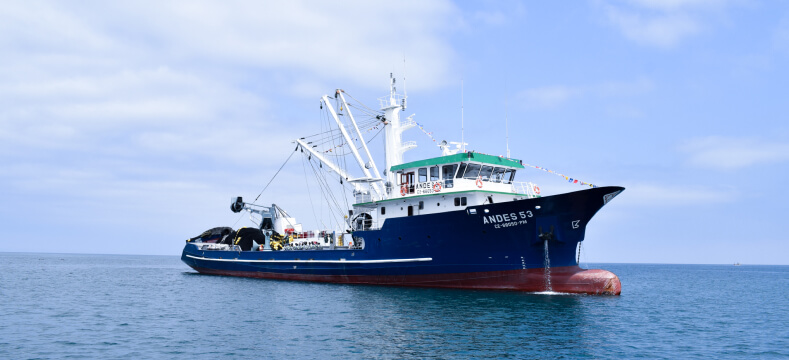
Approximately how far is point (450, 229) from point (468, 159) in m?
3.61

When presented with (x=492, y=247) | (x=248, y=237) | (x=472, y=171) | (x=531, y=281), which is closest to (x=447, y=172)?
A: (x=472, y=171)

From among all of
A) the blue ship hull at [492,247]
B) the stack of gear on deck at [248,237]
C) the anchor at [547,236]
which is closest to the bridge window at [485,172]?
the blue ship hull at [492,247]

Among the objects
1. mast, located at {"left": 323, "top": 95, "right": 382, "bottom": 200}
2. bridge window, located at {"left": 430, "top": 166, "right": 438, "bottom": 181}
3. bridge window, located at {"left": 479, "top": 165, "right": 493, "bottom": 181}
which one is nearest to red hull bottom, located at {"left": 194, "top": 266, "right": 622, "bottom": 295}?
bridge window, located at {"left": 430, "top": 166, "right": 438, "bottom": 181}

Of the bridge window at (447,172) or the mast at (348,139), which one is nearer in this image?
the bridge window at (447,172)

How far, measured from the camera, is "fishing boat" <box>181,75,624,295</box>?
79.3 feet

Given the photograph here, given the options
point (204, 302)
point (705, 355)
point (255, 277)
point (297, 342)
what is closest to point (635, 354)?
point (705, 355)

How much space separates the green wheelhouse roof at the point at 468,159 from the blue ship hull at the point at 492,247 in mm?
2940

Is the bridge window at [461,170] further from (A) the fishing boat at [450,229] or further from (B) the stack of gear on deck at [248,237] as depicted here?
(B) the stack of gear on deck at [248,237]

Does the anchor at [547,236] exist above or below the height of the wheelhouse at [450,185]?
below

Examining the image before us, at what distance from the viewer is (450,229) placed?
25.6m

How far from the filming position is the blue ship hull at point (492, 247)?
2394 cm

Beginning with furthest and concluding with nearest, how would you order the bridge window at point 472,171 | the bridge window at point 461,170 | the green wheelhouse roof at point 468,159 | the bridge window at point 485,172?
1. the bridge window at point 485,172
2. the bridge window at point 472,171
3. the bridge window at point 461,170
4. the green wheelhouse roof at point 468,159

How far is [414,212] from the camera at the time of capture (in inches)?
1114

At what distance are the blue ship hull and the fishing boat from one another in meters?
0.05
